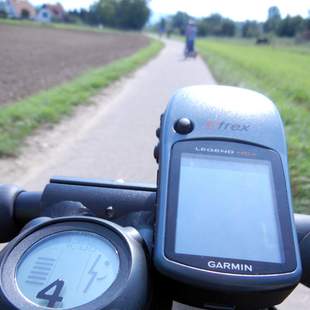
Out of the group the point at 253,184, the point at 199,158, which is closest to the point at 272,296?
the point at 253,184

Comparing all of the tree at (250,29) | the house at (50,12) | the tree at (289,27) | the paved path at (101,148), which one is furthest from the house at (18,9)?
the paved path at (101,148)

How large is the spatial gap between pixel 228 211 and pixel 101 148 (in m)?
5.43


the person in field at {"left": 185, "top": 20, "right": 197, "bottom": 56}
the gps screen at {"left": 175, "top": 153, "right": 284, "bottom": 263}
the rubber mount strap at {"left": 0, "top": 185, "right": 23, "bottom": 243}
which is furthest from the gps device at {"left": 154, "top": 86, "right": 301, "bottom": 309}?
the person in field at {"left": 185, "top": 20, "right": 197, "bottom": 56}

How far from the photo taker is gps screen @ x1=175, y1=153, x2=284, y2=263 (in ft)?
3.79

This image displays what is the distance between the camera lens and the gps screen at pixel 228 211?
1.16 metres

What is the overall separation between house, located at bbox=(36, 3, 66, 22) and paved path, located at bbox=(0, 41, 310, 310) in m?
123

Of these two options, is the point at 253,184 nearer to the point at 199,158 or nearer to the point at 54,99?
the point at 199,158

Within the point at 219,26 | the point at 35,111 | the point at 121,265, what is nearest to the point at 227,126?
the point at 121,265

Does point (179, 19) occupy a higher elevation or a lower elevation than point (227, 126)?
lower

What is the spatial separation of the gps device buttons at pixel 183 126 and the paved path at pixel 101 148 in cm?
102

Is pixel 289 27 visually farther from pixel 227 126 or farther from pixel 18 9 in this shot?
pixel 18 9

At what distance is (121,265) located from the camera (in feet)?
3.38

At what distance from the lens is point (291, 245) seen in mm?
1168

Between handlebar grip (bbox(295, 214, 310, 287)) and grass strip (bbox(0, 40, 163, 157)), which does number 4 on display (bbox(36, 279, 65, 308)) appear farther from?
grass strip (bbox(0, 40, 163, 157))
